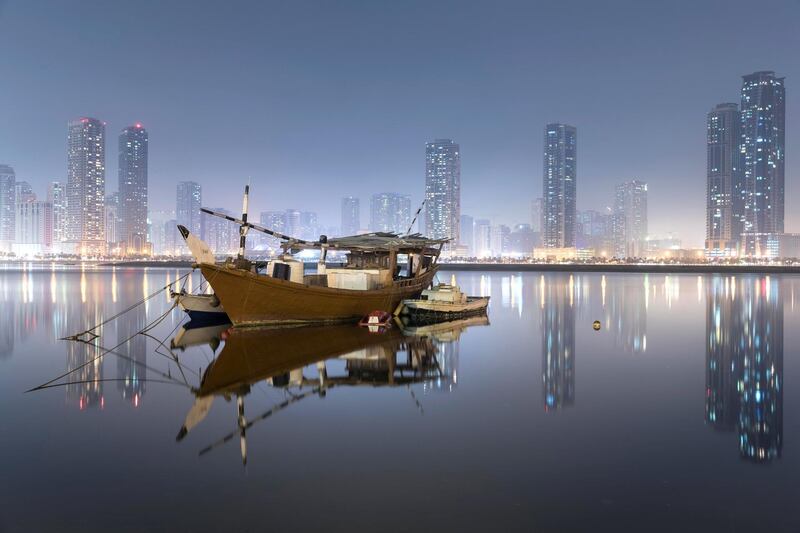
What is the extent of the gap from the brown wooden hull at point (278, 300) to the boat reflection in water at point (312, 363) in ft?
2.45

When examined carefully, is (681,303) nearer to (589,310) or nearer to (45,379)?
(589,310)

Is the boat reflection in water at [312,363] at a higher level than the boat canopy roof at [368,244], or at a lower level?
lower

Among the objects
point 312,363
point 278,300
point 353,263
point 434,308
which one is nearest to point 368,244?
point 353,263

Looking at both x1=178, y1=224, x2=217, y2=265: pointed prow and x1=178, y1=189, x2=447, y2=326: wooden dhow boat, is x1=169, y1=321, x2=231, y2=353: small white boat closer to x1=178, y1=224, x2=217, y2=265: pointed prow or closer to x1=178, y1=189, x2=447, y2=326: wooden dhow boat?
x1=178, y1=189, x2=447, y2=326: wooden dhow boat

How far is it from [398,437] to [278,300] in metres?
16.2

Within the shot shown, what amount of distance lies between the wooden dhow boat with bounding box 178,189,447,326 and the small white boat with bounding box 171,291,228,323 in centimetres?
280

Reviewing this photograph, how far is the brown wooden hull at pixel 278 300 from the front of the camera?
2372 cm

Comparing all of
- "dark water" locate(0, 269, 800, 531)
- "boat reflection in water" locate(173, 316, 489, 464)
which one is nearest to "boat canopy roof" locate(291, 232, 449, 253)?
"boat reflection in water" locate(173, 316, 489, 464)

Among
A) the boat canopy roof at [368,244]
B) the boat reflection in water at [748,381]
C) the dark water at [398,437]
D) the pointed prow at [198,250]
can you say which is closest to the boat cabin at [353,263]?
the boat canopy roof at [368,244]

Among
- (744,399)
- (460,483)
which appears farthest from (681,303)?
(460,483)

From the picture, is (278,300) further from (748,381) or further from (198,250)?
(748,381)

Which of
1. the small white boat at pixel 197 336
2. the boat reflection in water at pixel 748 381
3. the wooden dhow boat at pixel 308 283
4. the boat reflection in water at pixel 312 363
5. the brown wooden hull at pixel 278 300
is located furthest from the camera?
the wooden dhow boat at pixel 308 283

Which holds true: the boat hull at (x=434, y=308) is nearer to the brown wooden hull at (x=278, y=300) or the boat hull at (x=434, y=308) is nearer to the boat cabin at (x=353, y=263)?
the boat cabin at (x=353, y=263)

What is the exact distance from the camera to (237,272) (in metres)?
23.4
